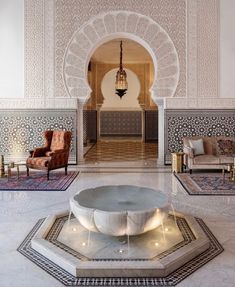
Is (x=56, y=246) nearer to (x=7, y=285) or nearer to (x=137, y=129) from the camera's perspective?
(x=7, y=285)

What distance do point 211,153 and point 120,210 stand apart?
12.2ft

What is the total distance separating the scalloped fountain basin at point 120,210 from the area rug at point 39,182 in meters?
1.59

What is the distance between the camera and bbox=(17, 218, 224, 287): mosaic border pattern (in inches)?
83.9

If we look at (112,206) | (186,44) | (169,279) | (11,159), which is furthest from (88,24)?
(169,279)

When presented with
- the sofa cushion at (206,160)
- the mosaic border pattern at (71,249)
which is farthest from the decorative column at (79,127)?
the mosaic border pattern at (71,249)

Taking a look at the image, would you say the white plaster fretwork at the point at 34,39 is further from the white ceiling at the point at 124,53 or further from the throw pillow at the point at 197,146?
the throw pillow at the point at 197,146

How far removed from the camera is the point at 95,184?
16.3 ft

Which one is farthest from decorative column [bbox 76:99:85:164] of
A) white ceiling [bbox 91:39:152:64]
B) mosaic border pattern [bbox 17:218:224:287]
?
mosaic border pattern [bbox 17:218:224:287]

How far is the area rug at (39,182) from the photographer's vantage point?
4.65 m

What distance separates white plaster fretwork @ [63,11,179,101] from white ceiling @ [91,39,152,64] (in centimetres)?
211

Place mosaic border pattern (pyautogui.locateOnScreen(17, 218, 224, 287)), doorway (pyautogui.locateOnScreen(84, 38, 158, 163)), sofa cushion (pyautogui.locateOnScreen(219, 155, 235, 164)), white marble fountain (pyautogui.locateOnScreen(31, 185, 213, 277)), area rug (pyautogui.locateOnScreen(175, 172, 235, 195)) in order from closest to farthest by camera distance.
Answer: mosaic border pattern (pyautogui.locateOnScreen(17, 218, 224, 287))
white marble fountain (pyautogui.locateOnScreen(31, 185, 213, 277))
area rug (pyautogui.locateOnScreen(175, 172, 235, 195))
sofa cushion (pyautogui.locateOnScreen(219, 155, 235, 164))
doorway (pyautogui.locateOnScreen(84, 38, 158, 163))

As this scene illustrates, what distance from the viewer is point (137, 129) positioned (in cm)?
1269

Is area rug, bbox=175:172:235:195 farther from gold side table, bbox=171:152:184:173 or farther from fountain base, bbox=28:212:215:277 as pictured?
fountain base, bbox=28:212:215:277

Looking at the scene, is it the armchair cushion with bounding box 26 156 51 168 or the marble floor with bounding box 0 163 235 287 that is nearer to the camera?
the marble floor with bounding box 0 163 235 287
